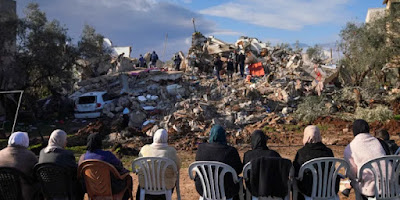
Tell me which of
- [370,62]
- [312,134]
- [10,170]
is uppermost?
[370,62]

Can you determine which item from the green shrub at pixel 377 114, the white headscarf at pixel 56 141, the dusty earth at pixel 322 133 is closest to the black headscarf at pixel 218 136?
the white headscarf at pixel 56 141

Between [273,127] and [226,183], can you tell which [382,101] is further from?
[226,183]

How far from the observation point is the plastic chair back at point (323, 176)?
13.3ft

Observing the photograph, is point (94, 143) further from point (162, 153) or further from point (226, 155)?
point (226, 155)

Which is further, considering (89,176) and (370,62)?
(370,62)

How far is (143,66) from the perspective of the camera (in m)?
28.1

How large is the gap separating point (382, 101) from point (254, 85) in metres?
6.45

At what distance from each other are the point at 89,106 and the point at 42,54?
3801 mm

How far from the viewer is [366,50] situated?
17938 mm

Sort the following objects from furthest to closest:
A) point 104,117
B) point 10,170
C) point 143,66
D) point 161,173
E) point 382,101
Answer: point 143,66 → point 104,117 → point 382,101 → point 161,173 → point 10,170

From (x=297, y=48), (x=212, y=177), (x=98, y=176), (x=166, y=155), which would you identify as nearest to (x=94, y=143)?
(x=98, y=176)

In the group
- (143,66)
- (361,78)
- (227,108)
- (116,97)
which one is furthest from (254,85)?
(143,66)

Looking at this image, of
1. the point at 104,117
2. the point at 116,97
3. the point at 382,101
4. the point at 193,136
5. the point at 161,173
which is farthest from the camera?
the point at 116,97

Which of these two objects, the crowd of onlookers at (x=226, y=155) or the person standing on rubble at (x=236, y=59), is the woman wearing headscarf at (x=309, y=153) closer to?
the crowd of onlookers at (x=226, y=155)
